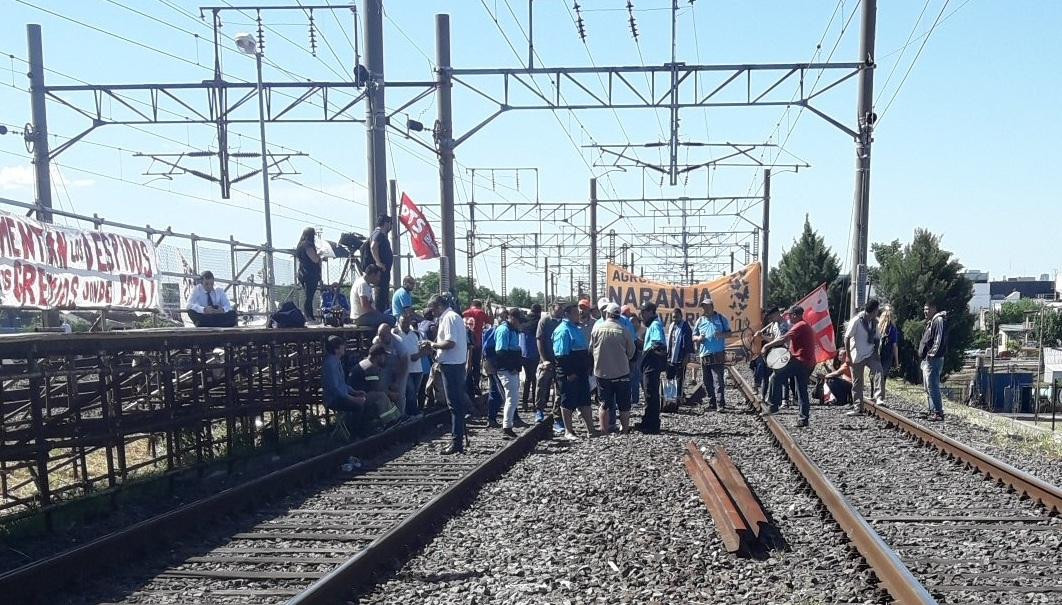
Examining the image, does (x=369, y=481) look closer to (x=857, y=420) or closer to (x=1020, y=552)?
(x=1020, y=552)

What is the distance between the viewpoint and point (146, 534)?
21.8 ft

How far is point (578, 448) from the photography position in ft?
39.2

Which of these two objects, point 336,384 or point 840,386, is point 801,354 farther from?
point 336,384

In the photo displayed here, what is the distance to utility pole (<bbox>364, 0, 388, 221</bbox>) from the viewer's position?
51.5 feet

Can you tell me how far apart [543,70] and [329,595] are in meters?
13.6

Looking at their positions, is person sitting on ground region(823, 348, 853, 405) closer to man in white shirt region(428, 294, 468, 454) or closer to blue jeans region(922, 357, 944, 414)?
blue jeans region(922, 357, 944, 414)

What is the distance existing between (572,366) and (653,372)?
1419 millimetres

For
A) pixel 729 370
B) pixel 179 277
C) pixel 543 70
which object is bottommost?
pixel 729 370

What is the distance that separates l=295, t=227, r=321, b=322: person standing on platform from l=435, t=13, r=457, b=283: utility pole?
207 inches

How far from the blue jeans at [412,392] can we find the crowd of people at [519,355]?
0.07 feet

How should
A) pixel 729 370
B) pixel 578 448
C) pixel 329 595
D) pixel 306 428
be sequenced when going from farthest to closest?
1. pixel 729 370
2. pixel 306 428
3. pixel 578 448
4. pixel 329 595

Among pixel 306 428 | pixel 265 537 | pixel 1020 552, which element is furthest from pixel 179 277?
pixel 1020 552

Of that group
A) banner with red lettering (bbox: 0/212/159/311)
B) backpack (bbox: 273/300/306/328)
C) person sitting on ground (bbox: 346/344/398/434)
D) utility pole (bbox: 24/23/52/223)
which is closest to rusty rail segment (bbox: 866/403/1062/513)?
→ person sitting on ground (bbox: 346/344/398/434)

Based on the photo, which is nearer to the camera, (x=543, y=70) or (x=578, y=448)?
(x=578, y=448)
